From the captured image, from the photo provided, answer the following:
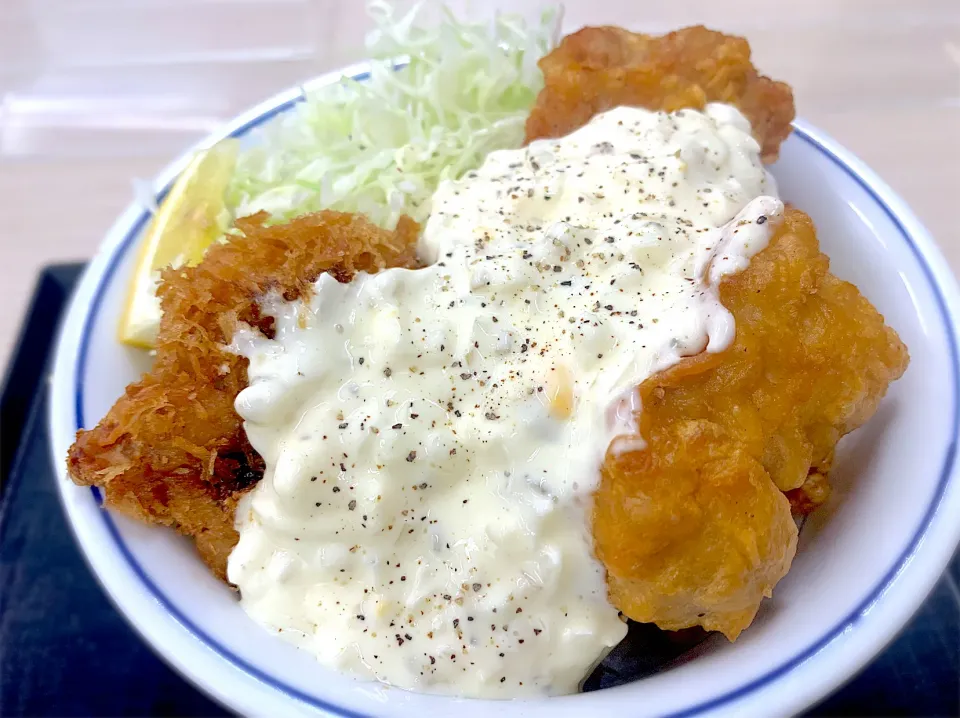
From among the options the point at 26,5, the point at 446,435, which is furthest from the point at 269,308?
the point at 26,5

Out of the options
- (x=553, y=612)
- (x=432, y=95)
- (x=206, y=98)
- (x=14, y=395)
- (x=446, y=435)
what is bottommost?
(x=14, y=395)

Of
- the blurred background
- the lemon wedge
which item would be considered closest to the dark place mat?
the lemon wedge

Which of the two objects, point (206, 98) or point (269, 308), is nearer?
point (269, 308)

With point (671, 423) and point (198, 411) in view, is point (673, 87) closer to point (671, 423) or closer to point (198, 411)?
point (671, 423)

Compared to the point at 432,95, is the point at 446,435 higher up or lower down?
lower down

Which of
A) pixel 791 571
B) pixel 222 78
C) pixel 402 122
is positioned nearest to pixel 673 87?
pixel 402 122

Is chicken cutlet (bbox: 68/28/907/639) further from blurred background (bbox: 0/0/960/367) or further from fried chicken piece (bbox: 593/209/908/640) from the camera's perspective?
blurred background (bbox: 0/0/960/367)

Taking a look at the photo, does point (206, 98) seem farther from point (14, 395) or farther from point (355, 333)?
point (355, 333)
